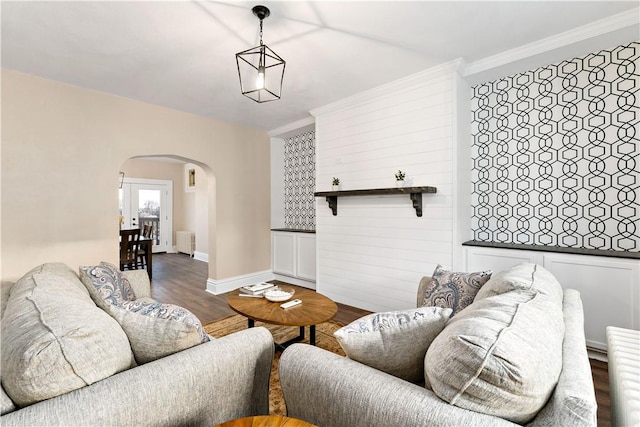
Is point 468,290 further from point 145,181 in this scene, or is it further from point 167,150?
point 145,181

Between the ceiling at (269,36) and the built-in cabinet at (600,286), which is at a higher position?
the ceiling at (269,36)

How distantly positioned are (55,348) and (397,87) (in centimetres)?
336

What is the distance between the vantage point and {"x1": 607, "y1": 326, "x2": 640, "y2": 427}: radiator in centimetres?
97

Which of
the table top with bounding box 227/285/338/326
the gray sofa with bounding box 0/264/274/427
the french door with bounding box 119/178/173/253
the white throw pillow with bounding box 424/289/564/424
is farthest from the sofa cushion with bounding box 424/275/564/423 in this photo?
the french door with bounding box 119/178/173/253

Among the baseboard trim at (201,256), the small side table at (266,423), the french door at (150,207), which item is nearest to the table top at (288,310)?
the small side table at (266,423)

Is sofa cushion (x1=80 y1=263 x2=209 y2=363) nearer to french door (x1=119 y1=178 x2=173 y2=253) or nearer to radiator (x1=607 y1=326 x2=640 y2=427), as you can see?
radiator (x1=607 y1=326 x2=640 y2=427)

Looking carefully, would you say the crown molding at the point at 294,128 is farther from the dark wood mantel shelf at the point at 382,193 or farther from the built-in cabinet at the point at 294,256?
the built-in cabinet at the point at 294,256

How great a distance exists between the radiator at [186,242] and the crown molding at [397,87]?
18.3 ft

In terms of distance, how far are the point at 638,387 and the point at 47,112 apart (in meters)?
4.78

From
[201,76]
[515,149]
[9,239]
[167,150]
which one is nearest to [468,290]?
[515,149]

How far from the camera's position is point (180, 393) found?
1.03m

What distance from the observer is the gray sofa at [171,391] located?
2.76 ft

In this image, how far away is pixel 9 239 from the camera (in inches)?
112

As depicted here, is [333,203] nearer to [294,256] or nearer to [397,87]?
[294,256]
